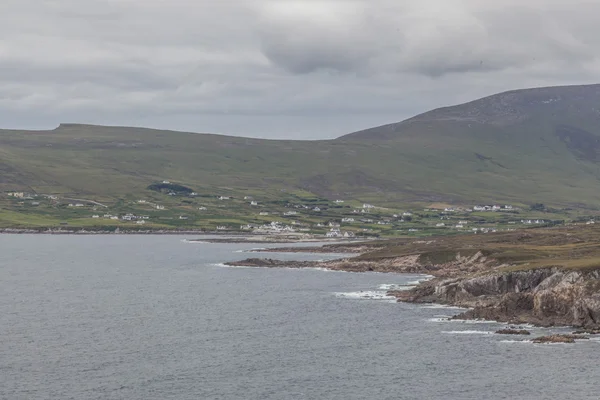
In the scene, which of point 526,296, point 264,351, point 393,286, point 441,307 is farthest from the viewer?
point 393,286

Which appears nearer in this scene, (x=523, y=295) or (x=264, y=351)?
(x=264, y=351)

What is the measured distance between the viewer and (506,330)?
339ft

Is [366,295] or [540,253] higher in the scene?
[540,253]

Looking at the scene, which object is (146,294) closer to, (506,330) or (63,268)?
(63,268)

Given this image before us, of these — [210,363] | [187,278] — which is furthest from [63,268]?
[210,363]

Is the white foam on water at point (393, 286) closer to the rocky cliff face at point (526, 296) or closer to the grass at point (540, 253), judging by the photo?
the rocky cliff face at point (526, 296)

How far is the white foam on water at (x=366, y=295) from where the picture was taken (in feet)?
447

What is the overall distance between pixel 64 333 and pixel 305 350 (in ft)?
93.7

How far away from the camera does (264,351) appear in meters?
95.6

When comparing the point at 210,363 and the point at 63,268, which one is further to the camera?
the point at 63,268

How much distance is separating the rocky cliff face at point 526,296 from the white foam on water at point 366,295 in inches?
115

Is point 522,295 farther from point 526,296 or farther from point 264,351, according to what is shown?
point 264,351

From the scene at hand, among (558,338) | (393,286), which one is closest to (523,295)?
(558,338)

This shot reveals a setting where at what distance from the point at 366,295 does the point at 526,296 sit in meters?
29.6
